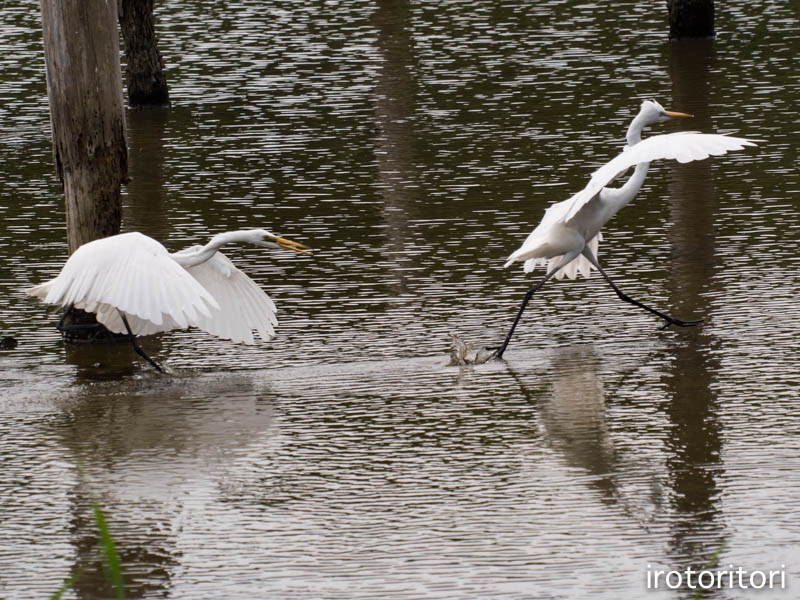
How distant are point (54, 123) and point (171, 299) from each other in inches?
65.6

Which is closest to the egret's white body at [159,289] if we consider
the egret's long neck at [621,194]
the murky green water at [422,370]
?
the murky green water at [422,370]

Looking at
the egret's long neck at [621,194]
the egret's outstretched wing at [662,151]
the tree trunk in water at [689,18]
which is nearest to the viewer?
the egret's outstretched wing at [662,151]

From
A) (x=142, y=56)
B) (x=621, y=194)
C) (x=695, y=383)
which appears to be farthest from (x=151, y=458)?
(x=142, y=56)

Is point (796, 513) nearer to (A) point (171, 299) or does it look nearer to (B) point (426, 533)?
(B) point (426, 533)

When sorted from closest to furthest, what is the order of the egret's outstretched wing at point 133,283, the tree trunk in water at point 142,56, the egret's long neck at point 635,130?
the egret's outstretched wing at point 133,283 < the egret's long neck at point 635,130 < the tree trunk in water at point 142,56

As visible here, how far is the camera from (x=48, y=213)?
11336 millimetres

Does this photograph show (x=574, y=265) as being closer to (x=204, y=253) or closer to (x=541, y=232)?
(x=541, y=232)

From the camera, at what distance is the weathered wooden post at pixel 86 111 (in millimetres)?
A: 8289

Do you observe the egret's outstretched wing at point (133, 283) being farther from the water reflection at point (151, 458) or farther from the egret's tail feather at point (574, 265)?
the egret's tail feather at point (574, 265)

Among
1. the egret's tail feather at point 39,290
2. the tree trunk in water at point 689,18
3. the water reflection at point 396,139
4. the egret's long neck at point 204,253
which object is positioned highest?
the egret's long neck at point 204,253

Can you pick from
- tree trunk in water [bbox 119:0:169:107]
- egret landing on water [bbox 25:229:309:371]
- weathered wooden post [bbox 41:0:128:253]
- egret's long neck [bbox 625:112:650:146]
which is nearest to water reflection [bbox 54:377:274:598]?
egret landing on water [bbox 25:229:309:371]

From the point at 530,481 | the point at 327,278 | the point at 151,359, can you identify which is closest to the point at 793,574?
the point at 530,481

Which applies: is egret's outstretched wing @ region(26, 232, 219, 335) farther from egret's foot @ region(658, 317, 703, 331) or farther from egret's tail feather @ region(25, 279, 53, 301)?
egret's foot @ region(658, 317, 703, 331)

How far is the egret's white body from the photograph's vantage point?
24.6 feet
